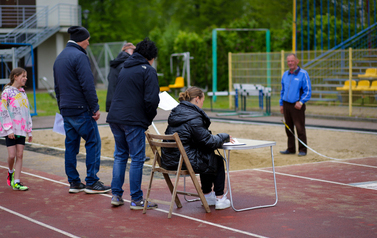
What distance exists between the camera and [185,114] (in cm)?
530

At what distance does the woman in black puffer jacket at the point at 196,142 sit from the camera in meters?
5.22

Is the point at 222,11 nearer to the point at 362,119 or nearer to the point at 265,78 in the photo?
the point at 265,78

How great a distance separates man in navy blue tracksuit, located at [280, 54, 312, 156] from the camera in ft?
30.3

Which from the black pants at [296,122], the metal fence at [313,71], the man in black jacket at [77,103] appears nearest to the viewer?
the man in black jacket at [77,103]

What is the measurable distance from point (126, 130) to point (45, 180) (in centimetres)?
230

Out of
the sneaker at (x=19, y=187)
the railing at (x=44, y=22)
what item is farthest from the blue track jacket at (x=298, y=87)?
the railing at (x=44, y=22)

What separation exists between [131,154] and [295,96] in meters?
4.72

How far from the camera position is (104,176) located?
739 centimetres

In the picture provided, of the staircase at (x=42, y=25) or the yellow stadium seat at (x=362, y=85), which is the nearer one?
the yellow stadium seat at (x=362, y=85)

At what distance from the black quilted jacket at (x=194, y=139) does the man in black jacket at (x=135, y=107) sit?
0.99ft

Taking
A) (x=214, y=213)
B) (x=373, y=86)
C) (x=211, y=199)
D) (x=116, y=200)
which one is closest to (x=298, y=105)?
(x=211, y=199)

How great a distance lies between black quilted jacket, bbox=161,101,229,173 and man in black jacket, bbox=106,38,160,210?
30cm

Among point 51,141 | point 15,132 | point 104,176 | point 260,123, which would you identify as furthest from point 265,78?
point 15,132

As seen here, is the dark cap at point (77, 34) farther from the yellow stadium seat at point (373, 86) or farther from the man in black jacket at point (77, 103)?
the yellow stadium seat at point (373, 86)
